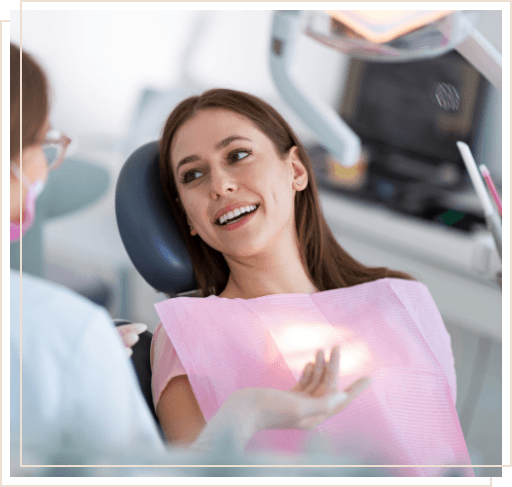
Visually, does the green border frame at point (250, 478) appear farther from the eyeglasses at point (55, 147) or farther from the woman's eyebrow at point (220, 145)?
the woman's eyebrow at point (220, 145)

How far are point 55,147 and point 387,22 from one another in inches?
20.2

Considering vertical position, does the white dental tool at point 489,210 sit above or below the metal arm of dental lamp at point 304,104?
below

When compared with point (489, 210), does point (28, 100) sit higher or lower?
higher

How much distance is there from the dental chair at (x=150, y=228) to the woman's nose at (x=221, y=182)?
5.1 inches

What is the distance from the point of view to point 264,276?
3.22 feet

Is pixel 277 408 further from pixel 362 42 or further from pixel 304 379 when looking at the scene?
pixel 362 42

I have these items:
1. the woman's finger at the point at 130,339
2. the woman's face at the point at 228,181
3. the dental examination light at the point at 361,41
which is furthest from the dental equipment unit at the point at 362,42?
the woman's finger at the point at 130,339

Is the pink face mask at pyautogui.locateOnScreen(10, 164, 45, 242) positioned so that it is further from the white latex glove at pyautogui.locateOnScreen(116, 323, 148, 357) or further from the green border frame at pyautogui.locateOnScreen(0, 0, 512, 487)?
the white latex glove at pyautogui.locateOnScreen(116, 323, 148, 357)

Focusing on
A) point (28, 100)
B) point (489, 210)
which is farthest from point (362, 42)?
point (28, 100)

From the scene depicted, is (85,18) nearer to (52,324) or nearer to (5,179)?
(5,179)

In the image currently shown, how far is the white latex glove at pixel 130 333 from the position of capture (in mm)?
720

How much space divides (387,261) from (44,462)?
4.54ft

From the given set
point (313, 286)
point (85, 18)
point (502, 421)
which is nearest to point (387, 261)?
point (313, 286)

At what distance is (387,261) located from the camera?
1813 mm
